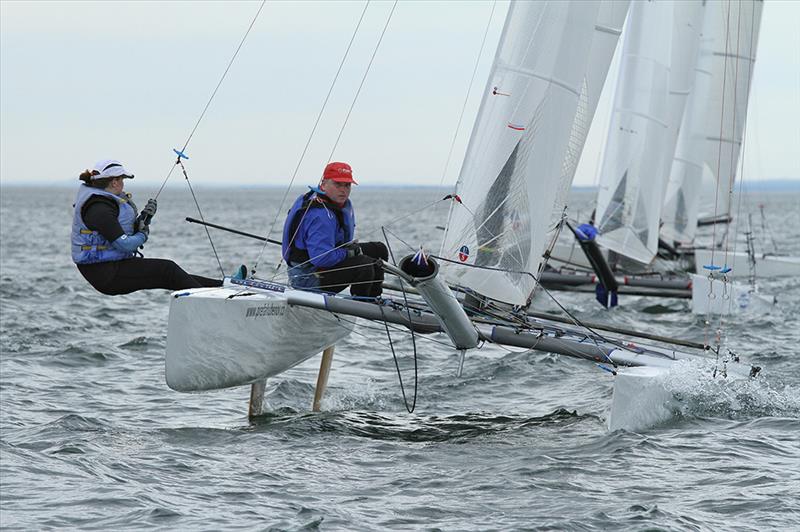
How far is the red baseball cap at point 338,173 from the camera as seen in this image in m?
6.96

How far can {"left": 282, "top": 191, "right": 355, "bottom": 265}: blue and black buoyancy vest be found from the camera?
7000 millimetres

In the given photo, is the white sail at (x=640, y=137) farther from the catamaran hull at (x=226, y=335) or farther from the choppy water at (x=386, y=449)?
the catamaran hull at (x=226, y=335)

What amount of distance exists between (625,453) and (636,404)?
1.68 feet

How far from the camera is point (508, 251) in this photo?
7.70 meters

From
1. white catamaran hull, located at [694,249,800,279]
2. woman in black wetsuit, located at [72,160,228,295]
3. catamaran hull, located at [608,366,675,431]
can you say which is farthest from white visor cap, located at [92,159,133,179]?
white catamaran hull, located at [694,249,800,279]

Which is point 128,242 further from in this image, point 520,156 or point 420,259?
point 520,156

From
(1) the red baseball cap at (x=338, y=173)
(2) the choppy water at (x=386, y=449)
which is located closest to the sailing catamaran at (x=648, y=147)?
(2) the choppy water at (x=386, y=449)

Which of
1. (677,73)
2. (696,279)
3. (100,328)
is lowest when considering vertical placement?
(100,328)

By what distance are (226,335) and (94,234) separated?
0.96 m

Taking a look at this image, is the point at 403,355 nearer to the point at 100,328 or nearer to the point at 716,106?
the point at 100,328

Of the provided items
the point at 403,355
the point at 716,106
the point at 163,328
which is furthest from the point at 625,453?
the point at 716,106

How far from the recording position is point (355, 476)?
578 centimetres

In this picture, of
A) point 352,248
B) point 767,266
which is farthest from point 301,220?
point 767,266

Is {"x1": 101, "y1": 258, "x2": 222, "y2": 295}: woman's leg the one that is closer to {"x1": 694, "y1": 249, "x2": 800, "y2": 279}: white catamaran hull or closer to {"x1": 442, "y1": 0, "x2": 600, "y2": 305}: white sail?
{"x1": 442, "y1": 0, "x2": 600, "y2": 305}: white sail
